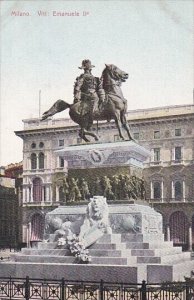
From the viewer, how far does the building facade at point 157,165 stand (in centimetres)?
4244

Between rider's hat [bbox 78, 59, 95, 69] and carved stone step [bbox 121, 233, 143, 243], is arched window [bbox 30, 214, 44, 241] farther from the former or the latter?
carved stone step [bbox 121, 233, 143, 243]

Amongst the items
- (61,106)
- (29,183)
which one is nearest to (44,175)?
(29,183)

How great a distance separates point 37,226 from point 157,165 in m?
11.4

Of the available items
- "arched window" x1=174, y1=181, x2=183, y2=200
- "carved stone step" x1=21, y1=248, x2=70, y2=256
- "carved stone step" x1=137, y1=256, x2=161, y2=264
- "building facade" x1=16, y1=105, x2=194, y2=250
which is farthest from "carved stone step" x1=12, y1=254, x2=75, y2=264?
"arched window" x1=174, y1=181, x2=183, y2=200

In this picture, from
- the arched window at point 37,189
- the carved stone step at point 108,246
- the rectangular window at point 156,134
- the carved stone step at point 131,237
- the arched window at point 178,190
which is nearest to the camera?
the carved stone step at point 108,246

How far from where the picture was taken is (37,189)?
48500 mm

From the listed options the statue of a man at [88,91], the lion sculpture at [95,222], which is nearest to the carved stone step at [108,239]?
the lion sculpture at [95,222]

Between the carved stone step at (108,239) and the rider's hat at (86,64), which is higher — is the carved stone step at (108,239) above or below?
below

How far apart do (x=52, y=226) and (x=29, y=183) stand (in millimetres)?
33494

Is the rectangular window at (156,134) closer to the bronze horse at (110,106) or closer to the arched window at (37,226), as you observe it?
the arched window at (37,226)

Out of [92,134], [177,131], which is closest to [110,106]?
[92,134]

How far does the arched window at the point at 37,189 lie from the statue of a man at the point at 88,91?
31.8 meters

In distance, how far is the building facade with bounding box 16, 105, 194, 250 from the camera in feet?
139

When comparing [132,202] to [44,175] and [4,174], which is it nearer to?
[44,175]
